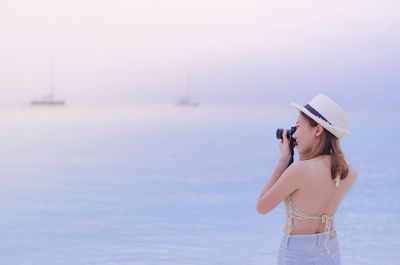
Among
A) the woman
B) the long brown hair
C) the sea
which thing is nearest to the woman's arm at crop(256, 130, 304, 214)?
the woman

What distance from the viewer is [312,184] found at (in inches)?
88.0

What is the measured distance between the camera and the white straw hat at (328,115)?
87.8 inches

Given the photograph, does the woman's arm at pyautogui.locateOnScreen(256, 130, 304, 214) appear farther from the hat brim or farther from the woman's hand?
the hat brim

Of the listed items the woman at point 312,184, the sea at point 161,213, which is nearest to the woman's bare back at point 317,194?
the woman at point 312,184

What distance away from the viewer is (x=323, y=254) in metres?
2.31

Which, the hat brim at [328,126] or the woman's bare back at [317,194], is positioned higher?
the hat brim at [328,126]

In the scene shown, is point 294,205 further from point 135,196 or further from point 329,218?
point 135,196

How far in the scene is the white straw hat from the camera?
223cm

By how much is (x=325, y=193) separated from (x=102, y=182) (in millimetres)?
8810

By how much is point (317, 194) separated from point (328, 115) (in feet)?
1.00

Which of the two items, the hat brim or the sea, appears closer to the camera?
the hat brim

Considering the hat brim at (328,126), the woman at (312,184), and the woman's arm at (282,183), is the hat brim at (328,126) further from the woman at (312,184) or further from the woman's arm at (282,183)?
the woman's arm at (282,183)

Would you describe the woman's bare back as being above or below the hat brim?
below

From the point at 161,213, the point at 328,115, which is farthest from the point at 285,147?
the point at 161,213
